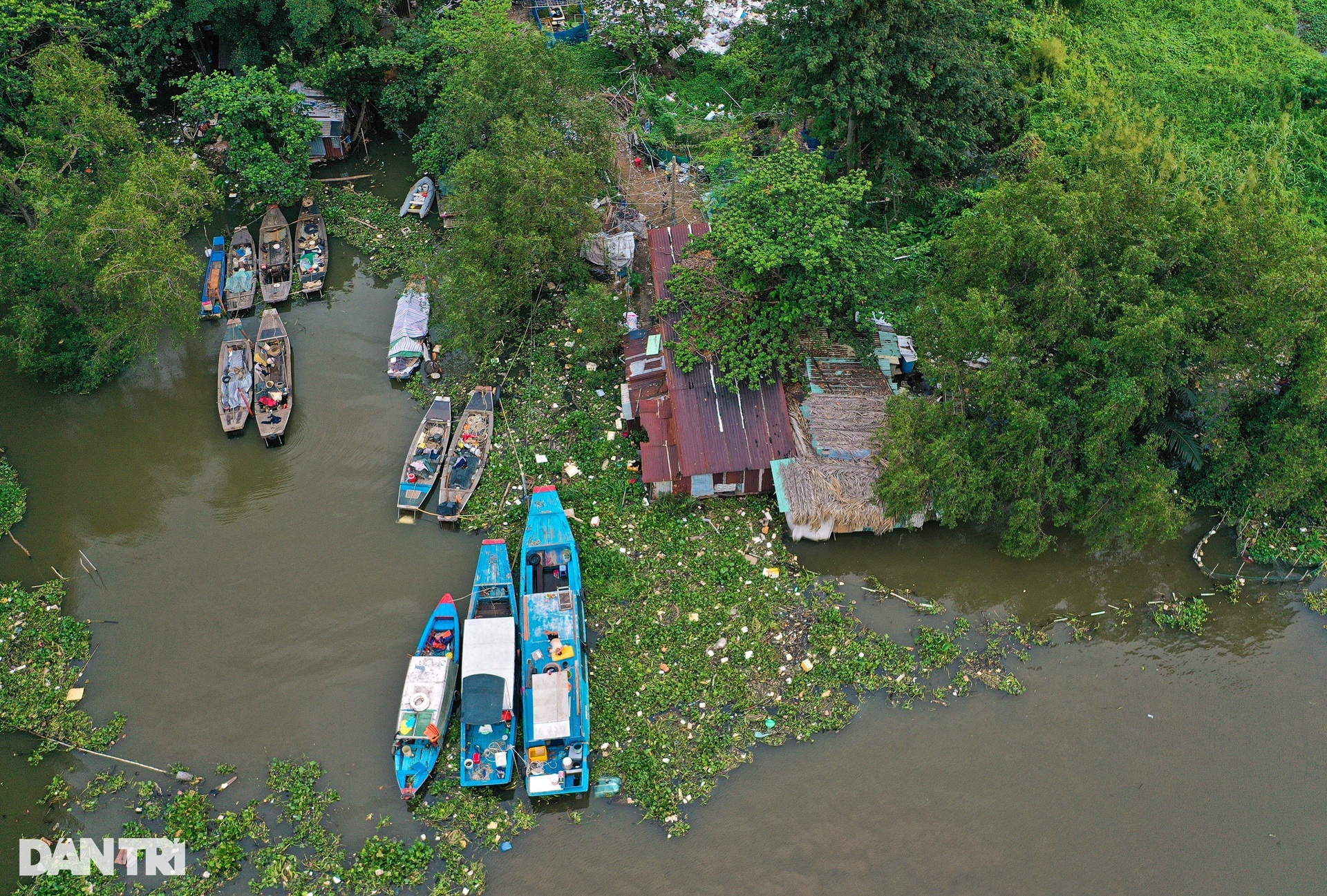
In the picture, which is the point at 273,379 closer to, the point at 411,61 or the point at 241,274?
the point at 241,274

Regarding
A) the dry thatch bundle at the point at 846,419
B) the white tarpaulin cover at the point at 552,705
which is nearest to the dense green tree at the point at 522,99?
the dry thatch bundle at the point at 846,419

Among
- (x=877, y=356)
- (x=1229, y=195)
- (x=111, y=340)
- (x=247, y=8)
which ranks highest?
(x=247, y=8)

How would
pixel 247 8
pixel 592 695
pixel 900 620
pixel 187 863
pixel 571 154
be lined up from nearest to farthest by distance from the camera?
pixel 187 863 < pixel 592 695 < pixel 900 620 < pixel 571 154 < pixel 247 8

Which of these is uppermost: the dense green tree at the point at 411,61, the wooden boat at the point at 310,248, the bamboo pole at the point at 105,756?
the dense green tree at the point at 411,61

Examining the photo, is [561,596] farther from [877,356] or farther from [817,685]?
[877,356]

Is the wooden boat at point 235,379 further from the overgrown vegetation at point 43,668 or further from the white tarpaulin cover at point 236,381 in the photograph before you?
the overgrown vegetation at point 43,668

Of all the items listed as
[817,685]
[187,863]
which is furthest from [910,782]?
[187,863]

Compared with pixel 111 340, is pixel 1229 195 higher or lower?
higher
